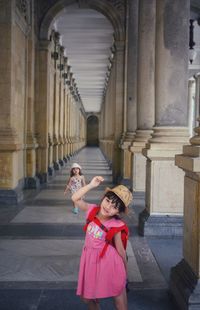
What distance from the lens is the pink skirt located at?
9.70 feet

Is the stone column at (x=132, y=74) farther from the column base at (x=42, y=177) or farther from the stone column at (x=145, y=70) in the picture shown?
the column base at (x=42, y=177)

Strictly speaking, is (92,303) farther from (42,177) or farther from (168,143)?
(42,177)

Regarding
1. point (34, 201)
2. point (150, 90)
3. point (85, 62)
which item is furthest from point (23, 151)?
point (85, 62)

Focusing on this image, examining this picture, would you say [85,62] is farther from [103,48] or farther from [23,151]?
[23,151]

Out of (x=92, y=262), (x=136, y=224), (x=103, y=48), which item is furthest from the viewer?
(x=103, y=48)

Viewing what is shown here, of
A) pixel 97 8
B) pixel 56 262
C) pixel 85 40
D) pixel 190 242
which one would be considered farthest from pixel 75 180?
pixel 85 40

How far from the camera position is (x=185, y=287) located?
3.72m

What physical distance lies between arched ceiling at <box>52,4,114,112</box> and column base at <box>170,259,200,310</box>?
455 inches

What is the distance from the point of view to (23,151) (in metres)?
11.5

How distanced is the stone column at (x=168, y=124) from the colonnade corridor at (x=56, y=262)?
422 millimetres

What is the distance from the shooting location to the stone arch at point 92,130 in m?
68.2

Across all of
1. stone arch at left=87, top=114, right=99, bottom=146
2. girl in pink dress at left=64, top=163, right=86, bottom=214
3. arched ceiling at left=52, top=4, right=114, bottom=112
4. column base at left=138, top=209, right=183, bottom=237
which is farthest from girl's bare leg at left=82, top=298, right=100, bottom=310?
stone arch at left=87, top=114, right=99, bottom=146

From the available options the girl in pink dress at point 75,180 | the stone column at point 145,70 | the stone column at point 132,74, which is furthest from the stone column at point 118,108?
the girl in pink dress at point 75,180

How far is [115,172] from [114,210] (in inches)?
434
